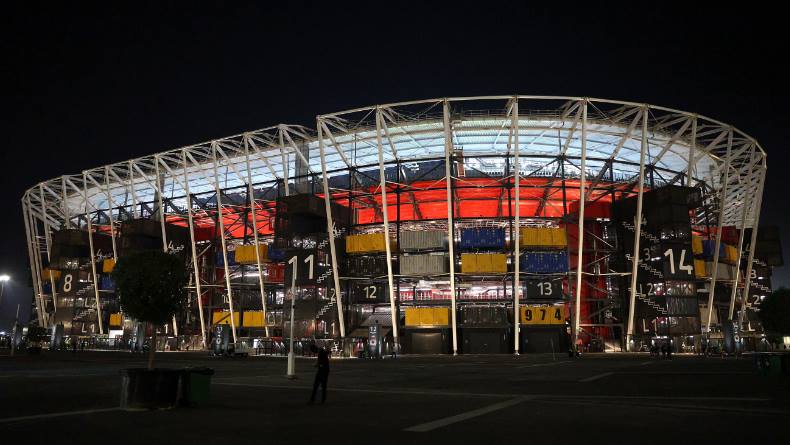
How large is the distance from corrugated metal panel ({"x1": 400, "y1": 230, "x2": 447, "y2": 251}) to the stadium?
148mm

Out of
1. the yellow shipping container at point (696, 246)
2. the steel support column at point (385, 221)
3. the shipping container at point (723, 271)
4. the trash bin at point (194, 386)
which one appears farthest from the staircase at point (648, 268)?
the trash bin at point (194, 386)

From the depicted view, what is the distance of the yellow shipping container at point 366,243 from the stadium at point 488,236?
15cm

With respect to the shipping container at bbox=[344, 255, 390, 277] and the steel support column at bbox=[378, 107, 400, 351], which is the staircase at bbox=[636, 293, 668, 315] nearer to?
the steel support column at bbox=[378, 107, 400, 351]

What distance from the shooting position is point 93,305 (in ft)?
272

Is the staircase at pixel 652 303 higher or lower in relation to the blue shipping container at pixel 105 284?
lower

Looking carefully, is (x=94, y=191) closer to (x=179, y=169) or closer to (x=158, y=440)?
(x=179, y=169)

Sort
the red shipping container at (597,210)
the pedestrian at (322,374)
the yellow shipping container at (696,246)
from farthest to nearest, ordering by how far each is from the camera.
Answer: the red shipping container at (597,210)
the yellow shipping container at (696,246)
the pedestrian at (322,374)

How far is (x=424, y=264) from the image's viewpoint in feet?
178

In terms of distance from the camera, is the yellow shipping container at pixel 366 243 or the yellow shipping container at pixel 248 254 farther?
the yellow shipping container at pixel 248 254

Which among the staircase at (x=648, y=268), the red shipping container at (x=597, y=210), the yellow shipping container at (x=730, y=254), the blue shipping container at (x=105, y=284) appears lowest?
the blue shipping container at (x=105, y=284)

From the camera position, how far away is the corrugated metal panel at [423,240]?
180ft

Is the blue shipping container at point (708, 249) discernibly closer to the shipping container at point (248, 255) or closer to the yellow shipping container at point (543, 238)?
the yellow shipping container at point (543, 238)

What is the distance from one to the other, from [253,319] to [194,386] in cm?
5257

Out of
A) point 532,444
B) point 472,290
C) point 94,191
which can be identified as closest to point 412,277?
point 472,290
